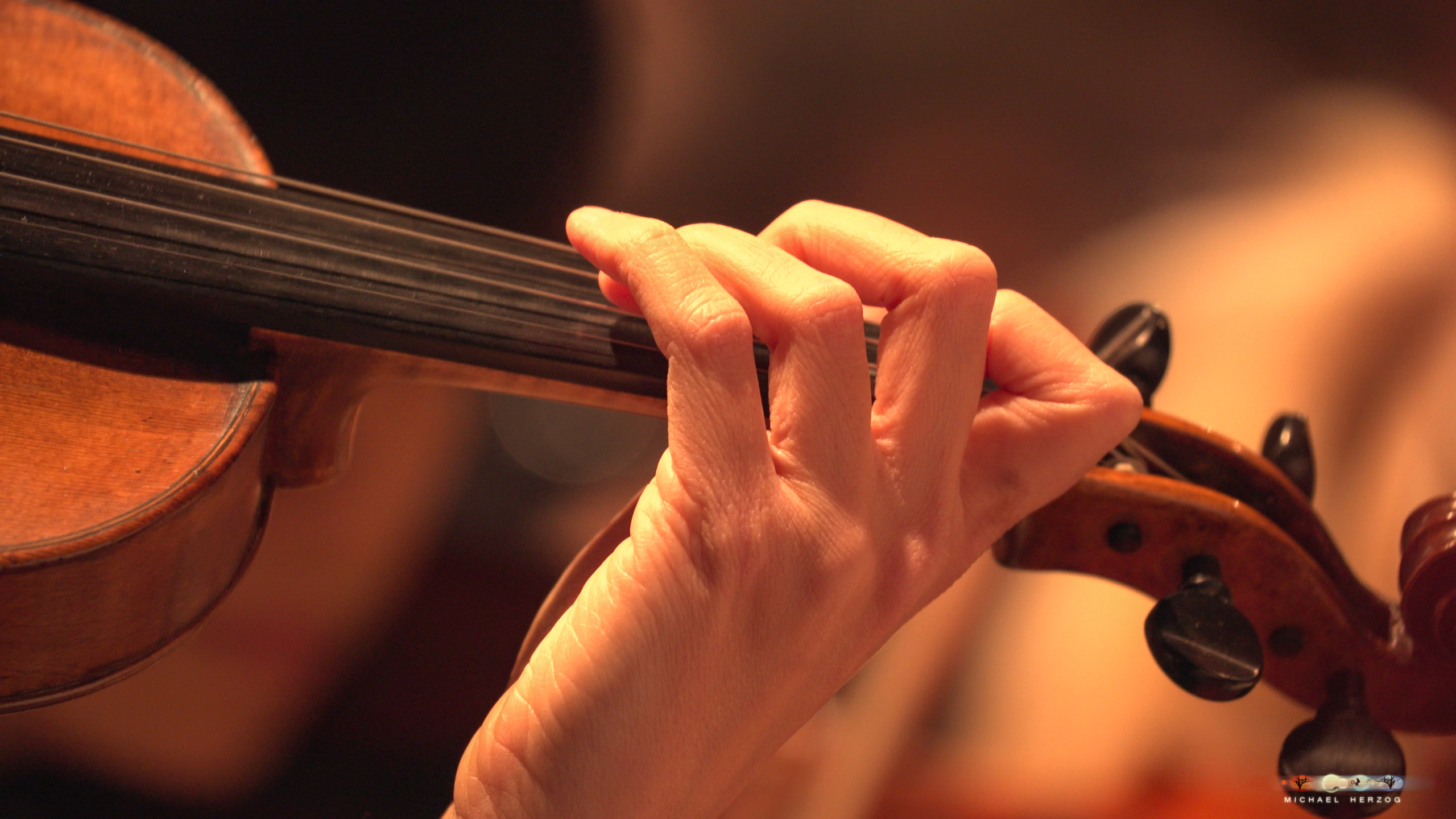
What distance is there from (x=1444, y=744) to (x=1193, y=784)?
0.28 metres

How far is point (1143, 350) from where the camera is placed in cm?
67

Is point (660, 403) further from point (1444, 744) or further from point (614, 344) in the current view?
point (1444, 744)

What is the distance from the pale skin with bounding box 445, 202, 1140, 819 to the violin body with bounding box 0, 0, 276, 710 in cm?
22

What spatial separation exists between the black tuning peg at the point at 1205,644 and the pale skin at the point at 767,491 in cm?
11

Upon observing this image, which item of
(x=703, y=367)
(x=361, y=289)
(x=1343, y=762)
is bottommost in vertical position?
(x=1343, y=762)

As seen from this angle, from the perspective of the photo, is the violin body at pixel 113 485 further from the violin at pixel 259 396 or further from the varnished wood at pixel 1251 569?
the varnished wood at pixel 1251 569

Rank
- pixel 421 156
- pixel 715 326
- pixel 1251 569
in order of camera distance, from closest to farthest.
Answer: pixel 715 326 < pixel 1251 569 < pixel 421 156

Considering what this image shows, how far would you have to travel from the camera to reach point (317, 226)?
1.81ft

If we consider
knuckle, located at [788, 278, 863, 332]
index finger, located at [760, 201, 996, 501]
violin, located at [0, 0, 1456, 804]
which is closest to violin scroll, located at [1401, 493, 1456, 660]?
violin, located at [0, 0, 1456, 804]

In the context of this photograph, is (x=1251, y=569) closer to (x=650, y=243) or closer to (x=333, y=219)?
(x=650, y=243)

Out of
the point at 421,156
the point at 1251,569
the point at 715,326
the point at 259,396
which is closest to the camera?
the point at 715,326

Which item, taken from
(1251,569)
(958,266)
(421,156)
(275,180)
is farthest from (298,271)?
(1251,569)

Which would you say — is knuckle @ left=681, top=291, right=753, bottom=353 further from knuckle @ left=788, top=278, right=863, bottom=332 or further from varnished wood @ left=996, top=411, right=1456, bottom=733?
varnished wood @ left=996, top=411, right=1456, bottom=733

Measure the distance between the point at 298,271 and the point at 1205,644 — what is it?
60 centimetres
